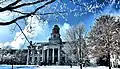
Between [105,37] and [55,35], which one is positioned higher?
[55,35]

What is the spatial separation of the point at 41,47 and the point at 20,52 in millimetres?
9879

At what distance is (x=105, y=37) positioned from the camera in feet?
134

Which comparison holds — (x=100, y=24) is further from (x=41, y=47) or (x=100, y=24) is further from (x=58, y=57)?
(x=41, y=47)

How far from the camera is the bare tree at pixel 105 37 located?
40.3 metres

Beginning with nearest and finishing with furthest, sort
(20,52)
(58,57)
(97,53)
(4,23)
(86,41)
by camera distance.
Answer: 1. (4,23)
2. (97,53)
3. (86,41)
4. (58,57)
5. (20,52)

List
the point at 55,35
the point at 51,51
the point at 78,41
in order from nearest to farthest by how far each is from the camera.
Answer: the point at 78,41, the point at 55,35, the point at 51,51

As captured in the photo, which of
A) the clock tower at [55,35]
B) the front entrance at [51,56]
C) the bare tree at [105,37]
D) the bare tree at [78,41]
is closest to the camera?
the bare tree at [105,37]

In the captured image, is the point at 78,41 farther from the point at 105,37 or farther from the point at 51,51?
the point at 51,51

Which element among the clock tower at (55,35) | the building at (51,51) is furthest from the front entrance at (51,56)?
the clock tower at (55,35)

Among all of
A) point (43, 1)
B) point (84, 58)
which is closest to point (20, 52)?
point (84, 58)

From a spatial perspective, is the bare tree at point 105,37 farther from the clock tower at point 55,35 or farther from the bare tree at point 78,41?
the clock tower at point 55,35

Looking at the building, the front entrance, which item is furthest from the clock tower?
the front entrance

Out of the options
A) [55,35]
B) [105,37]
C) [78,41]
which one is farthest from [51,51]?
[105,37]

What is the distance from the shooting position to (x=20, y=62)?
96.2 m
